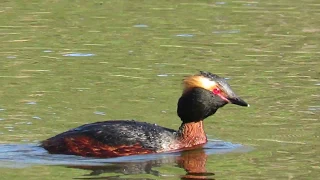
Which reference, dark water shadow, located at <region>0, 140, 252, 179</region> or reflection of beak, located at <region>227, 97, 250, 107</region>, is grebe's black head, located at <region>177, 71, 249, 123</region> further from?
dark water shadow, located at <region>0, 140, 252, 179</region>

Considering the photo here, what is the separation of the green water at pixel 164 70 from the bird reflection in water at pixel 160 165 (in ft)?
0.38

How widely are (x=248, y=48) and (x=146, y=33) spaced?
Answer: 2.40 metres

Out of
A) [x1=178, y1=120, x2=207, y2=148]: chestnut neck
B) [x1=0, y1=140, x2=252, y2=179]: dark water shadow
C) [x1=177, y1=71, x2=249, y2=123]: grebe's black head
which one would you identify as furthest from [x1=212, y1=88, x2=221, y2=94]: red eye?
[x1=0, y1=140, x2=252, y2=179]: dark water shadow

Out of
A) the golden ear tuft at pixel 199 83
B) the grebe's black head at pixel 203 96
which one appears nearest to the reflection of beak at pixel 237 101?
the grebe's black head at pixel 203 96

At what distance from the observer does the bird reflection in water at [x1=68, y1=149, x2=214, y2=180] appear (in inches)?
476

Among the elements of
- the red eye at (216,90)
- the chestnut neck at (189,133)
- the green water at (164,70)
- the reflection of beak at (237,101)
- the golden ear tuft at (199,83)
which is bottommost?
the green water at (164,70)

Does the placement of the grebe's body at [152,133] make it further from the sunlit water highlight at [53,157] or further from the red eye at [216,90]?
the sunlit water highlight at [53,157]

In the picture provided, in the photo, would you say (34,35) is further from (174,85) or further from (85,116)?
(85,116)

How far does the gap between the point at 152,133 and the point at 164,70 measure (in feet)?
15.5

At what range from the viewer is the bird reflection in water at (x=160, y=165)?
1208 centimetres

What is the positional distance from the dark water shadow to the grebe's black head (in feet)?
1.68

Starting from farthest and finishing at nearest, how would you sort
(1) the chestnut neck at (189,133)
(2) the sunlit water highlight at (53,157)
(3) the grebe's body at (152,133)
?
(1) the chestnut neck at (189,133)
(3) the grebe's body at (152,133)
(2) the sunlit water highlight at (53,157)

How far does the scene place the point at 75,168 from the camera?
492 inches

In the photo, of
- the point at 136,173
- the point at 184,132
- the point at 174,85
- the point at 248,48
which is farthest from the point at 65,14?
the point at 136,173
